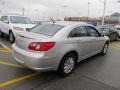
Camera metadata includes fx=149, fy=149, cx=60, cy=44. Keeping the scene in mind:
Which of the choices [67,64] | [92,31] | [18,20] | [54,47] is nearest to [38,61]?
[54,47]

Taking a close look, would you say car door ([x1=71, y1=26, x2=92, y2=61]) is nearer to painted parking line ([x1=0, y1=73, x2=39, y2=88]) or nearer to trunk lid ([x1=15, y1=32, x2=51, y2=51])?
trunk lid ([x1=15, y1=32, x2=51, y2=51])

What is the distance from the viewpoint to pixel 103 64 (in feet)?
19.5

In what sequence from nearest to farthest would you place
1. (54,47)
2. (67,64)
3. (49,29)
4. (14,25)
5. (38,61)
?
(38,61), (54,47), (67,64), (49,29), (14,25)

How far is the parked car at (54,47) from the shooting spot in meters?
3.83

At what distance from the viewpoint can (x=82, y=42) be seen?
498 centimetres

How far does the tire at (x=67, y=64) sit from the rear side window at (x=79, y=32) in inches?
25.2

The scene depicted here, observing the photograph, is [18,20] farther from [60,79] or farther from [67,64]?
[60,79]

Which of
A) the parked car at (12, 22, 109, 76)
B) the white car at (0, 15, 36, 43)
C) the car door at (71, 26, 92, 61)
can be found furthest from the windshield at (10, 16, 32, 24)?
the car door at (71, 26, 92, 61)

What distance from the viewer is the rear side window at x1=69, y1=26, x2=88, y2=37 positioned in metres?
4.67

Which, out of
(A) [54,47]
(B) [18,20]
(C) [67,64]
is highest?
(B) [18,20]

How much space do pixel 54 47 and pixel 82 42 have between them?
1.39 meters

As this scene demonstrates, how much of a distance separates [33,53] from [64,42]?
0.94 m

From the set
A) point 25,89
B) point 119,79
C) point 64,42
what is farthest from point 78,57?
point 25,89

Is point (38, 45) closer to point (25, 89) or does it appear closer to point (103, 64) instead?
point (25, 89)
